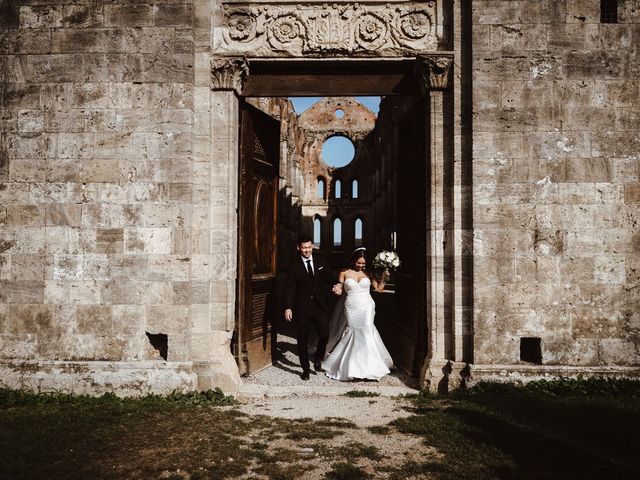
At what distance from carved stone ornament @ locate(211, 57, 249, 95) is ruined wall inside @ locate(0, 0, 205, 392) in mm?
339

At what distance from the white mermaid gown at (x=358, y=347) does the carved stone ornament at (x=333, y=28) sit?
3542 millimetres

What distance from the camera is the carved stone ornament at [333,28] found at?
645 centimetres

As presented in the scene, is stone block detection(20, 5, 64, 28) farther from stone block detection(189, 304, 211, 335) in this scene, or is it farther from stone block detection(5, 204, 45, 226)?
stone block detection(189, 304, 211, 335)

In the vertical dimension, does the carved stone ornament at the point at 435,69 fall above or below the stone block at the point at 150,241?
above

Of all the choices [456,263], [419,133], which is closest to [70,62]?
[419,133]

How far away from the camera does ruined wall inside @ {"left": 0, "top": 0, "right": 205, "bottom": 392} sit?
6.12 m

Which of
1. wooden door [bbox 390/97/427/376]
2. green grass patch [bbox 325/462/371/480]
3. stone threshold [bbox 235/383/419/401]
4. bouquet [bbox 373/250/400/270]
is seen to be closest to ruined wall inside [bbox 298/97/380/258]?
wooden door [bbox 390/97/427/376]

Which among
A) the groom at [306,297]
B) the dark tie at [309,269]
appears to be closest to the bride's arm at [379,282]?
the groom at [306,297]

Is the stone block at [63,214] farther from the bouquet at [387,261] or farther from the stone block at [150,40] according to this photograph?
the bouquet at [387,261]

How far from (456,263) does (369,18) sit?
3.53m

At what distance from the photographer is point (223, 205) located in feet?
21.0

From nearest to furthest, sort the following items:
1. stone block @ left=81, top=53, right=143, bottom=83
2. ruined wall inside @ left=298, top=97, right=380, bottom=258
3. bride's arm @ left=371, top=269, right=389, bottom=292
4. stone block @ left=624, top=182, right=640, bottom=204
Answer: stone block @ left=624, top=182, right=640, bottom=204, stone block @ left=81, top=53, right=143, bottom=83, bride's arm @ left=371, top=269, right=389, bottom=292, ruined wall inside @ left=298, top=97, right=380, bottom=258

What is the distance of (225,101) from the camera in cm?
644

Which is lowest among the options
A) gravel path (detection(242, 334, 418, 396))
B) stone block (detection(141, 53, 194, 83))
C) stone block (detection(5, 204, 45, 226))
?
gravel path (detection(242, 334, 418, 396))
